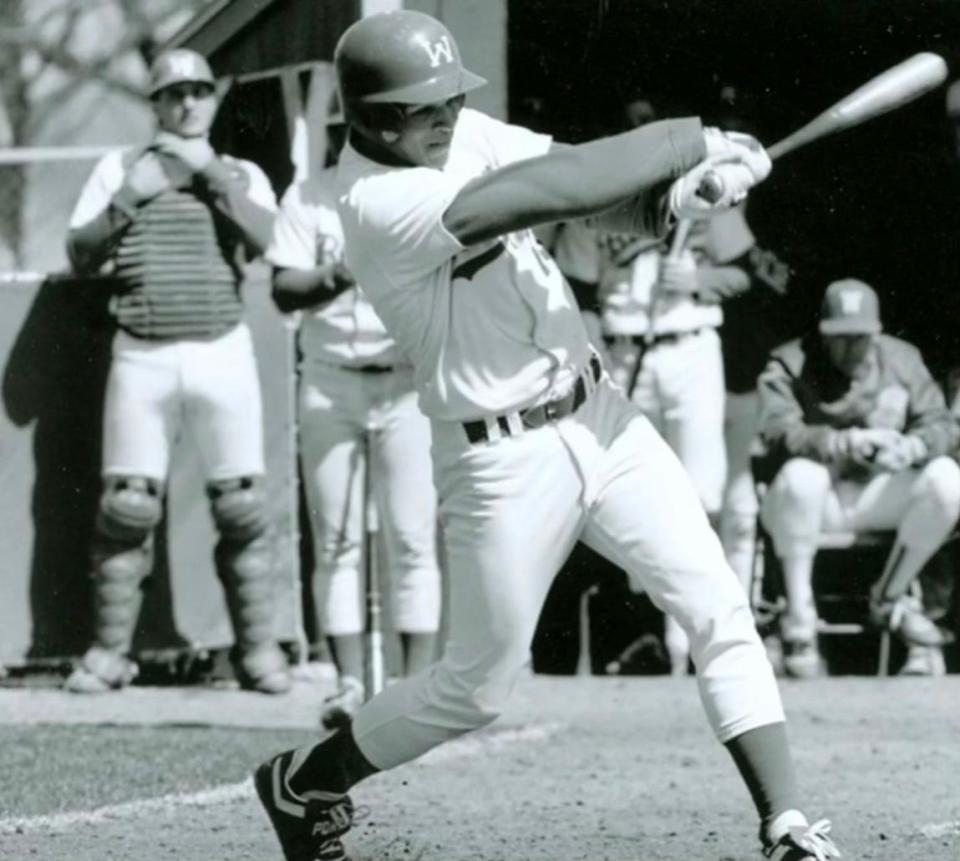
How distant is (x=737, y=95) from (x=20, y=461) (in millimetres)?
3472

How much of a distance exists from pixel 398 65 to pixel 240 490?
3.84 meters

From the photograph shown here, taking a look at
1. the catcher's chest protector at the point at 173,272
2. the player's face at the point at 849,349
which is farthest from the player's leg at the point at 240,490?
the player's face at the point at 849,349

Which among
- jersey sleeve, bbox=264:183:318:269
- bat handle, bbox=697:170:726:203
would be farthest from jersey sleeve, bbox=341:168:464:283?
jersey sleeve, bbox=264:183:318:269

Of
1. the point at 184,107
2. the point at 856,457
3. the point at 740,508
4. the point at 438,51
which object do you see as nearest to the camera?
the point at 438,51

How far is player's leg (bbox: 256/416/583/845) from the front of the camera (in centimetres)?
492

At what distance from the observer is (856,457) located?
8.91 metres

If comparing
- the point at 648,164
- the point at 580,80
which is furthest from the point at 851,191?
the point at 648,164

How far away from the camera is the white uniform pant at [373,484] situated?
772 centimetres

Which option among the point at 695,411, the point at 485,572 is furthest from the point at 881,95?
the point at 695,411

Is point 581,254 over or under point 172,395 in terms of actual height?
over

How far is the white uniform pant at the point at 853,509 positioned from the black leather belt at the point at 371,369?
6.06 ft

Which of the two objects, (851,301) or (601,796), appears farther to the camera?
(851,301)

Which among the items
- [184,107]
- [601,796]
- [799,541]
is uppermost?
[184,107]

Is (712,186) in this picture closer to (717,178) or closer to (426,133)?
(717,178)
